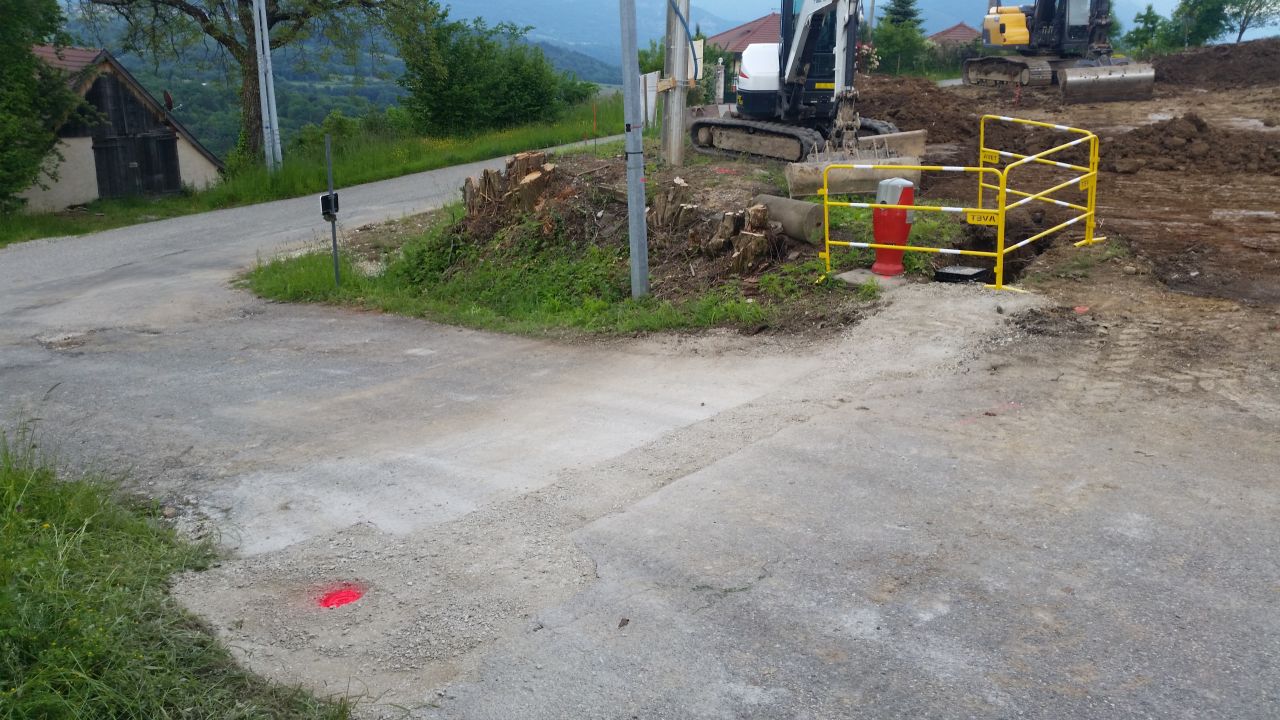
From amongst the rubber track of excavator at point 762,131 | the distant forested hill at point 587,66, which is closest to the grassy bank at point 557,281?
the rubber track of excavator at point 762,131

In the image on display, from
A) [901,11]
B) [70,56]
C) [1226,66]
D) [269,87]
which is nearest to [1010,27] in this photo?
[1226,66]

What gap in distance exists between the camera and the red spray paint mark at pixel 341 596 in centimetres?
564

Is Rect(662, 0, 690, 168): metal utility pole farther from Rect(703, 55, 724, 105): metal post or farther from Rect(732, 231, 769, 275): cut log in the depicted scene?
Rect(732, 231, 769, 275): cut log

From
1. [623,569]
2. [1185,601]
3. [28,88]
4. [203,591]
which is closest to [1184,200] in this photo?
[1185,601]

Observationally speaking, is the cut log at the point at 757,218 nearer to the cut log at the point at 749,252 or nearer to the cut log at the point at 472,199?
the cut log at the point at 749,252

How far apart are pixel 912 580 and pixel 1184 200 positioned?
12.7m

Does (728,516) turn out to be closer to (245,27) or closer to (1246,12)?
(245,27)

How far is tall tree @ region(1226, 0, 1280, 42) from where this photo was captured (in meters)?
50.0

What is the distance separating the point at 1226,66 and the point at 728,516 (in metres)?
35.5

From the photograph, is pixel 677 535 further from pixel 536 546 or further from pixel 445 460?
pixel 445 460

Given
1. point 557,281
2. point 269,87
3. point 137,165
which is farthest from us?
point 137,165

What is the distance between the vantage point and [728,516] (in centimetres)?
651

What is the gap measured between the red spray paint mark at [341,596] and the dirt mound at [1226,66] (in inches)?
1311

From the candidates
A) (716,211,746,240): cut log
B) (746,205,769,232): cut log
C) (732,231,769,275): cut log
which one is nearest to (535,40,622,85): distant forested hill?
(716,211,746,240): cut log
